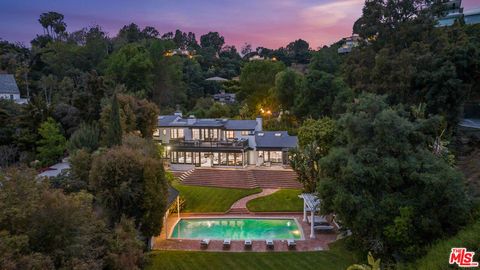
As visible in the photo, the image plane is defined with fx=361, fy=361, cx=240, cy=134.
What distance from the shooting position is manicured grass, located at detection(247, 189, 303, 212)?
89.9 ft

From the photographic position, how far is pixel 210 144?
1531 inches

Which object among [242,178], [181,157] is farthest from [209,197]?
[181,157]

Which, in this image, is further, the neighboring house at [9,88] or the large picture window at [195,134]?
the neighboring house at [9,88]

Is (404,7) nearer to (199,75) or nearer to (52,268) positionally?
(52,268)

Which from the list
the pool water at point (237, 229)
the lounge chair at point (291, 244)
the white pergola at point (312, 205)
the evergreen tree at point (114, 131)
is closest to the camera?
the lounge chair at point (291, 244)

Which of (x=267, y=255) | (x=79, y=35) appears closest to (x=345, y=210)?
(x=267, y=255)

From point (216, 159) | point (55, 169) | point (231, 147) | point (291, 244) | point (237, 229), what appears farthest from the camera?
point (216, 159)

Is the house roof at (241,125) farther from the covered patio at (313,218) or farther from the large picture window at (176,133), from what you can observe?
the covered patio at (313,218)

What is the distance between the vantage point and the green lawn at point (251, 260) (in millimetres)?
18625

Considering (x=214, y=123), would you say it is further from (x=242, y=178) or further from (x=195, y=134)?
(x=242, y=178)

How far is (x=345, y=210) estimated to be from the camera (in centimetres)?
1569

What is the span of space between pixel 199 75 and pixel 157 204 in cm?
6195

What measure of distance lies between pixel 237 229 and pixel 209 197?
18.9 ft

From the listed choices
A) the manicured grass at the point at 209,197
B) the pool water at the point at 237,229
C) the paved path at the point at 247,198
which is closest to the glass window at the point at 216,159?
the manicured grass at the point at 209,197
